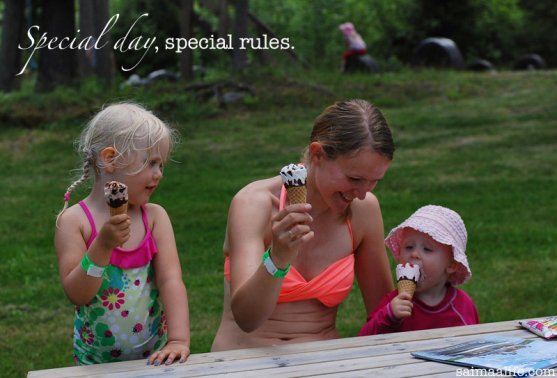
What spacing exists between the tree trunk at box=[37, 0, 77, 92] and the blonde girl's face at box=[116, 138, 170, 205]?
10.3m

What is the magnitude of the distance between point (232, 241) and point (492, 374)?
113 centimetres

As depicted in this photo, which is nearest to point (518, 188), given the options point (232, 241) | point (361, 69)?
point (232, 241)

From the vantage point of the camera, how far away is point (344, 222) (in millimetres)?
3766

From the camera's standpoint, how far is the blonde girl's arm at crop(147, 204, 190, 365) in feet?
10.6

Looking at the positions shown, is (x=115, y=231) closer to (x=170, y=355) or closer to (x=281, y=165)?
(x=170, y=355)

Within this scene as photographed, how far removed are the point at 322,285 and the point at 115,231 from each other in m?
1.02

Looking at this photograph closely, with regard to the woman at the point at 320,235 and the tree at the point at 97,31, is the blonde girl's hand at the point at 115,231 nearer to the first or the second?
the woman at the point at 320,235

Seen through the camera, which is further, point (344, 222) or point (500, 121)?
point (500, 121)

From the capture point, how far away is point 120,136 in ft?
10.8

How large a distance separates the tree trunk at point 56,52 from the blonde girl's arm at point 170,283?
1018 centimetres

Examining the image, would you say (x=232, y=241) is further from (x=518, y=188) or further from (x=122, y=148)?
(x=518, y=188)

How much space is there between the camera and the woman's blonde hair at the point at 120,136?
328 centimetres

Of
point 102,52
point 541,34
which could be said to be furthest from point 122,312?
point 541,34

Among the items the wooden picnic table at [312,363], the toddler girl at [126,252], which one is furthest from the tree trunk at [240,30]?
the wooden picnic table at [312,363]
